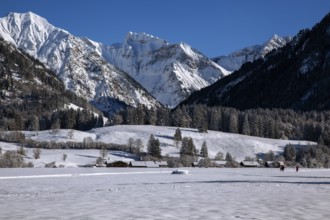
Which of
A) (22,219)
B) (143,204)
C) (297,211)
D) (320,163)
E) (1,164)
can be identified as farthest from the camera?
(320,163)

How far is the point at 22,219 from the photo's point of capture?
763 inches

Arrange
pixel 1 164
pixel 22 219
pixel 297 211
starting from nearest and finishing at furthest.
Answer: pixel 22 219 < pixel 297 211 < pixel 1 164

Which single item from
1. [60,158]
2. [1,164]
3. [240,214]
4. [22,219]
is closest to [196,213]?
[240,214]

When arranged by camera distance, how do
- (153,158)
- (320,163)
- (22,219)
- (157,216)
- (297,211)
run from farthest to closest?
1. (153,158)
2. (320,163)
3. (297,211)
4. (157,216)
5. (22,219)

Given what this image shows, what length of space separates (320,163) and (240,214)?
17272cm

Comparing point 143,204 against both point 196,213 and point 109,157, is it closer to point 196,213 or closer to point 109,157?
point 196,213

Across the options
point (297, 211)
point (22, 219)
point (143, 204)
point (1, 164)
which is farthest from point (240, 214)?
point (1, 164)

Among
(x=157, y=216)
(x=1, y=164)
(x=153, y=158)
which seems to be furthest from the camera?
(x=153, y=158)

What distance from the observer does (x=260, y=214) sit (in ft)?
70.6

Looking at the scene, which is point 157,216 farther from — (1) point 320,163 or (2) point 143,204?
(1) point 320,163

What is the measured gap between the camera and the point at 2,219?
1950cm

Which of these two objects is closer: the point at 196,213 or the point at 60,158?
the point at 196,213

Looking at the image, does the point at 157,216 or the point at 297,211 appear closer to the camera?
the point at 157,216

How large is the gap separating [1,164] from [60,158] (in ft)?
194
